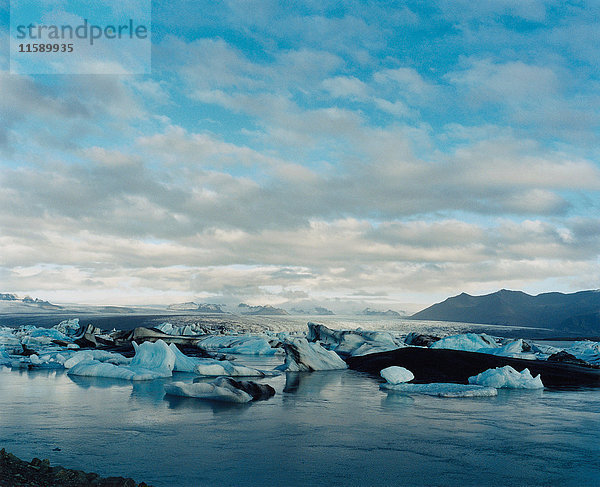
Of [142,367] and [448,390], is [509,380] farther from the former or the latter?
[142,367]

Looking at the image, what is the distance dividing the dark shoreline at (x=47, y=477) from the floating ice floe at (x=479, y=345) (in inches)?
955

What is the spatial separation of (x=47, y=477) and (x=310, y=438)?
4068 millimetres

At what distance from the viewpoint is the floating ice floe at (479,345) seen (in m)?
26.6

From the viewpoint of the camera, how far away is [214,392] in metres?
11.4

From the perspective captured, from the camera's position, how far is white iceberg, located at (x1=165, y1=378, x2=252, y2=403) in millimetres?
11203

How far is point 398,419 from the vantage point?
960 cm

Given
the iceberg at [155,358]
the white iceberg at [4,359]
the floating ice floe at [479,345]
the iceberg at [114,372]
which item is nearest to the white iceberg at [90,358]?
the iceberg at [114,372]

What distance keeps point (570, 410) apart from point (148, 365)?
1391cm

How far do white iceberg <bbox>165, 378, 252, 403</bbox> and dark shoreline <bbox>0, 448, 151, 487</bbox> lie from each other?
585cm

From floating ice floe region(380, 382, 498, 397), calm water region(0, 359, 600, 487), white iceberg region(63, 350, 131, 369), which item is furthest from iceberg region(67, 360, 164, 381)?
floating ice floe region(380, 382, 498, 397)

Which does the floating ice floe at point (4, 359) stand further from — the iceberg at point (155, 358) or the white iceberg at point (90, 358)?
the iceberg at point (155, 358)

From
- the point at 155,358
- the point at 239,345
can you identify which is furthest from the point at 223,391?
the point at 239,345

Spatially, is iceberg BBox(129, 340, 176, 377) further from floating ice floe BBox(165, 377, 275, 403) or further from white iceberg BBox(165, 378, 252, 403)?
white iceberg BBox(165, 378, 252, 403)

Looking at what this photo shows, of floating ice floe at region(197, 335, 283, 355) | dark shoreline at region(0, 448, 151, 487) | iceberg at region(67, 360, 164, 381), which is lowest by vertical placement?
floating ice floe at region(197, 335, 283, 355)
